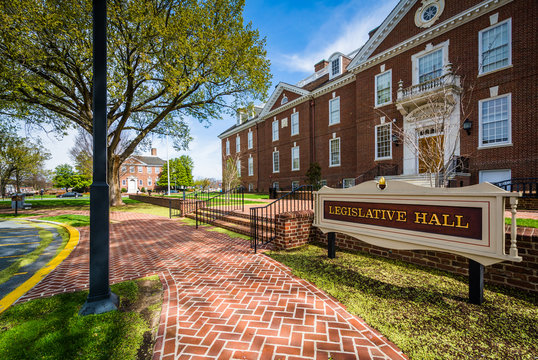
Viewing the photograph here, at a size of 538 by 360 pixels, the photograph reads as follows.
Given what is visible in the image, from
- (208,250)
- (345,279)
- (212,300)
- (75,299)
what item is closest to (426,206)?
(345,279)

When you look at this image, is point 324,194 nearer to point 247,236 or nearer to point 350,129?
point 247,236

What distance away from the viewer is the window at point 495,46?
10398 mm

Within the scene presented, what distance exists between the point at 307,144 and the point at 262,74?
379 inches

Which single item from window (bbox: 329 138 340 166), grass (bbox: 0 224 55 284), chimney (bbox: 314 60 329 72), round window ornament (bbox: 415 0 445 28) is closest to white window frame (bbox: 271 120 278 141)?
chimney (bbox: 314 60 329 72)

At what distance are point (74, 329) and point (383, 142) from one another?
16651 millimetres

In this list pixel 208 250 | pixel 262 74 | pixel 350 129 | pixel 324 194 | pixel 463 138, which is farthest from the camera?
pixel 350 129

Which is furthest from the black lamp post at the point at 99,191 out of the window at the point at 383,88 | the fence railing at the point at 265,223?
the window at the point at 383,88

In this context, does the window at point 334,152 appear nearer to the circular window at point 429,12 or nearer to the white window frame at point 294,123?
the white window frame at point 294,123

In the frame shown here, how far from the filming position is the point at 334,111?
758 inches

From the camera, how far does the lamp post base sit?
2.68 metres

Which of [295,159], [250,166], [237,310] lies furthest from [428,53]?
[250,166]

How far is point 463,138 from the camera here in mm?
11555

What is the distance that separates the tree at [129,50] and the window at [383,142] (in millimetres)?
8361

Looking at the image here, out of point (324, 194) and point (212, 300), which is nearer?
point (212, 300)
